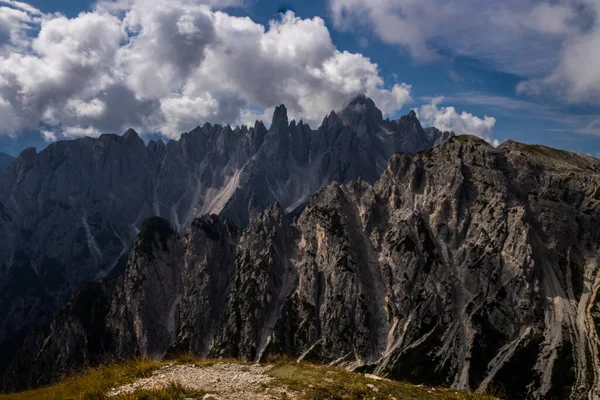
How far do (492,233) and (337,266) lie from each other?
7040 centimetres

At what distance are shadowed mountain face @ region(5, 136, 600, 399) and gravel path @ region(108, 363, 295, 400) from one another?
12533 cm

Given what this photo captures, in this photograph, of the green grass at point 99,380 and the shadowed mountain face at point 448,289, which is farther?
the shadowed mountain face at point 448,289

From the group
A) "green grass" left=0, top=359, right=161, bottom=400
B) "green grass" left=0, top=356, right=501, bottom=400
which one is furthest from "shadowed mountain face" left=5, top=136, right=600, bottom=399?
"green grass" left=0, top=359, right=161, bottom=400

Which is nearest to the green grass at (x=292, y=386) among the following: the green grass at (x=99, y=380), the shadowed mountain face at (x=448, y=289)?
the green grass at (x=99, y=380)

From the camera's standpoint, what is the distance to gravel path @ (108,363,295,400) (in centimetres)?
1884

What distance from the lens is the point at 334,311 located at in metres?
165

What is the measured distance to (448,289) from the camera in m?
152

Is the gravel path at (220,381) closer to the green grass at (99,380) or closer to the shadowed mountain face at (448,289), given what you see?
the green grass at (99,380)

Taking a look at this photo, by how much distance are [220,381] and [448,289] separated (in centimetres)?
15054

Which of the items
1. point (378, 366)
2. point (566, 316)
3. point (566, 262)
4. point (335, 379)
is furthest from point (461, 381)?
point (335, 379)

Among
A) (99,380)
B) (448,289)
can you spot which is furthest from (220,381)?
(448,289)

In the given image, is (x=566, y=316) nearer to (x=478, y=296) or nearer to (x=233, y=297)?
(x=478, y=296)

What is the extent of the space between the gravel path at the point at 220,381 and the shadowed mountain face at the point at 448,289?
125 meters

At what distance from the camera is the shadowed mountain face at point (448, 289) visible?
129m
